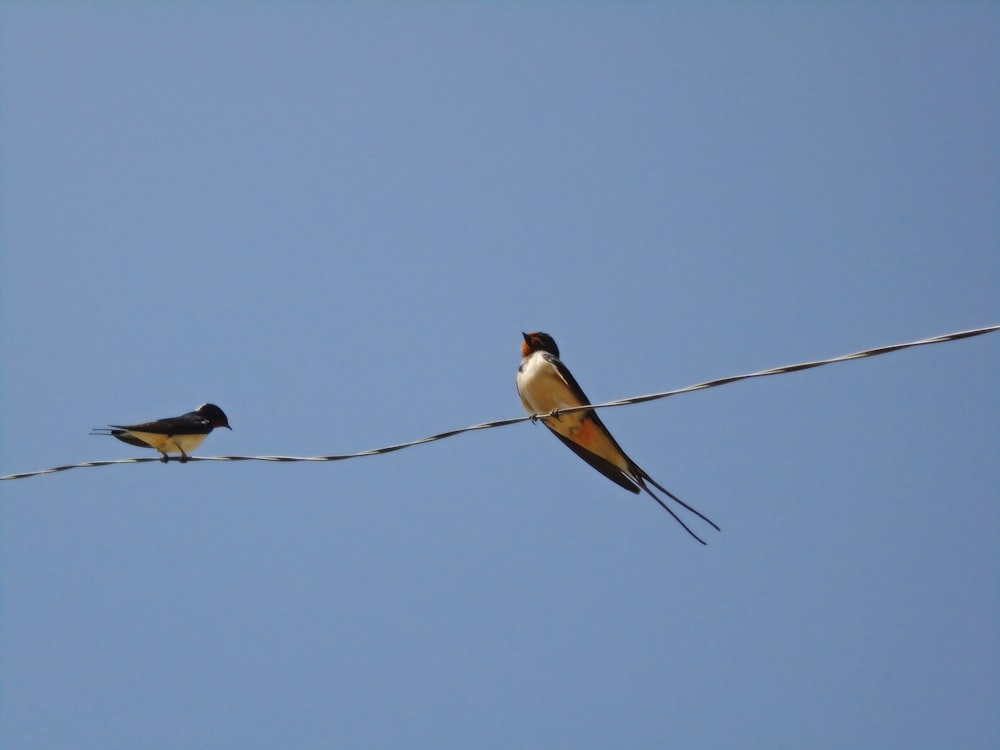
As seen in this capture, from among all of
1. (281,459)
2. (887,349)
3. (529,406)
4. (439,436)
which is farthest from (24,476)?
(887,349)

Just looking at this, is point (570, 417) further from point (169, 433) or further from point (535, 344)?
point (169, 433)

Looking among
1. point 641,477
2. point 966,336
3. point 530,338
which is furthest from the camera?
point 530,338

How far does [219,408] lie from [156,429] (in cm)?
99

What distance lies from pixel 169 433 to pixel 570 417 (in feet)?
8.39

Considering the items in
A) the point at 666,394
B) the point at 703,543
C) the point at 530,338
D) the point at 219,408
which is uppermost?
the point at 219,408

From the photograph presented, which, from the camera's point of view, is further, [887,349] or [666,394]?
[666,394]

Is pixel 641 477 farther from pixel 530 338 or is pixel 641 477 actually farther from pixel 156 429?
pixel 156 429

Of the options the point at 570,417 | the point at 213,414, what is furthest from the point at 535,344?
the point at 213,414

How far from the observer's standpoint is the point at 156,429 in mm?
7180

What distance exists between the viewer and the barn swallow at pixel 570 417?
726 cm

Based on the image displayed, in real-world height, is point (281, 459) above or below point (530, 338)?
below

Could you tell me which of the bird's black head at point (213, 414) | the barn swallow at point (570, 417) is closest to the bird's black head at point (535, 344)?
the barn swallow at point (570, 417)

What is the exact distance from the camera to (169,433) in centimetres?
725

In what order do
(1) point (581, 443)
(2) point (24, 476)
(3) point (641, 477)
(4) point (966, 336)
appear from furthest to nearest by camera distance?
1. (1) point (581, 443)
2. (3) point (641, 477)
3. (2) point (24, 476)
4. (4) point (966, 336)
